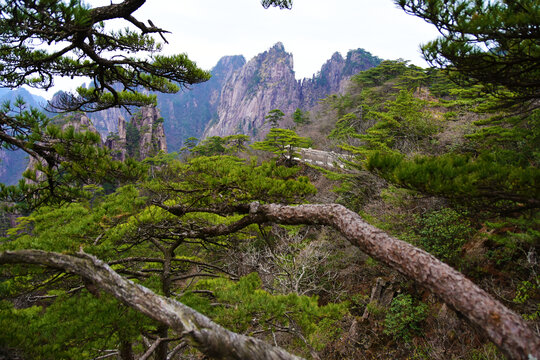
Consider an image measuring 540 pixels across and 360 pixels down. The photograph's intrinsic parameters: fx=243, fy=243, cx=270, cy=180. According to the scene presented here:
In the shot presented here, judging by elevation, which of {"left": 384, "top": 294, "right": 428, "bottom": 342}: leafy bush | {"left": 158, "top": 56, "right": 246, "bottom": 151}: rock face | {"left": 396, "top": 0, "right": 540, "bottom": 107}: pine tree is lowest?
{"left": 384, "top": 294, "right": 428, "bottom": 342}: leafy bush

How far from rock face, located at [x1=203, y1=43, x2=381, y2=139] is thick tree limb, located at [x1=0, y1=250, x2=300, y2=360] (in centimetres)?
6021

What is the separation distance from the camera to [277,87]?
239ft

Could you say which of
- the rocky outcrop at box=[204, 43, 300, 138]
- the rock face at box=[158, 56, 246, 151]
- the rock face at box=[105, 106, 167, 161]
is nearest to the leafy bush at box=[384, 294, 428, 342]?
the rock face at box=[105, 106, 167, 161]

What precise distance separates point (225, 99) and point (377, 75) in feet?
236

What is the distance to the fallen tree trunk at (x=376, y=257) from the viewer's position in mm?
1341

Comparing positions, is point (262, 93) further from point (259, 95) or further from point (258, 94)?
point (258, 94)

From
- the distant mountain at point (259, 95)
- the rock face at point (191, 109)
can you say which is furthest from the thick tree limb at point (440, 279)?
the rock face at point (191, 109)

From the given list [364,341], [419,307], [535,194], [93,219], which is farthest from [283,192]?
[364,341]

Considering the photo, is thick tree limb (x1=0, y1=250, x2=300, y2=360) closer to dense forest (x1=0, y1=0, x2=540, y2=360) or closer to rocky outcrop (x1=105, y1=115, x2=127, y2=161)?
dense forest (x1=0, y1=0, x2=540, y2=360)

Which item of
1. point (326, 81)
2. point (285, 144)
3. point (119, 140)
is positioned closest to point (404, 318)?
point (285, 144)

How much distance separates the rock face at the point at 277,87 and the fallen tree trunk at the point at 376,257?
2370 inches

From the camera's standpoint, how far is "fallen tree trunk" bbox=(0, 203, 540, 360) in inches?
52.8

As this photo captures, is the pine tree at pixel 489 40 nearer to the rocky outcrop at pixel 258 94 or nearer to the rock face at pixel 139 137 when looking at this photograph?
the rock face at pixel 139 137

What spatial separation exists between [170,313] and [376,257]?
1561 millimetres
